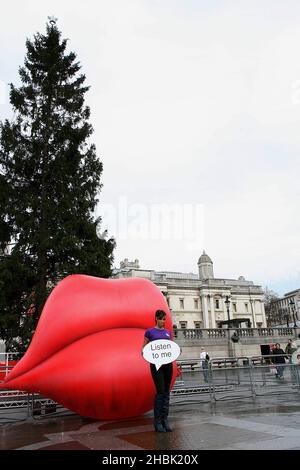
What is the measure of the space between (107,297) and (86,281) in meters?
0.55

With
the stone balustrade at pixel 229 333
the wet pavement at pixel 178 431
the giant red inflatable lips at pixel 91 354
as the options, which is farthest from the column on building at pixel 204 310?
the giant red inflatable lips at pixel 91 354

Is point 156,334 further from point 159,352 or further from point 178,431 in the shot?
point 178,431

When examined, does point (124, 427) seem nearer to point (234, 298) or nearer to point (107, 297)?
point (107, 297)

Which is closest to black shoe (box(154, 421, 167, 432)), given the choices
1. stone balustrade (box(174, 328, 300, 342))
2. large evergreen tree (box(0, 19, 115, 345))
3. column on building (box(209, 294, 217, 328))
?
large evergreen tree (box(0, 19, 115, 345))

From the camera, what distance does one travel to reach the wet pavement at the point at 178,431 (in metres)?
5.56

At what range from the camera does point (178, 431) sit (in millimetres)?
6609

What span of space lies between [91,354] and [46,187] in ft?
34.4

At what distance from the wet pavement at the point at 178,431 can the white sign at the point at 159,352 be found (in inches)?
41.5

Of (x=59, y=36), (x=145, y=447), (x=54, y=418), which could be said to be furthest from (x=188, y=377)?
(x=59, y=36)

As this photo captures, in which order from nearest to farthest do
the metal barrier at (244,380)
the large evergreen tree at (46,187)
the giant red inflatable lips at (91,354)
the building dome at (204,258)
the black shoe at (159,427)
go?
the black shoe at (159,427) → the giant red inflatable lips at (91,354) → the metal barrier at (244,380) → the large evergreen tree at (46,187) → the building dome at (204,258)

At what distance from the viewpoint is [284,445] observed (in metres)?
5.14

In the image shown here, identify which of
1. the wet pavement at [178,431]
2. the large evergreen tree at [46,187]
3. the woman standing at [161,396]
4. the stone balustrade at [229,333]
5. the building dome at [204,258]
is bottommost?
the wet pavement at [178,431]

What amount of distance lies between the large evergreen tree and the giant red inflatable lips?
24.8 ft

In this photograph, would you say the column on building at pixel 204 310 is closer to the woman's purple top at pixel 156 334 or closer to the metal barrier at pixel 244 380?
the metal barrier at pixel 244 380
